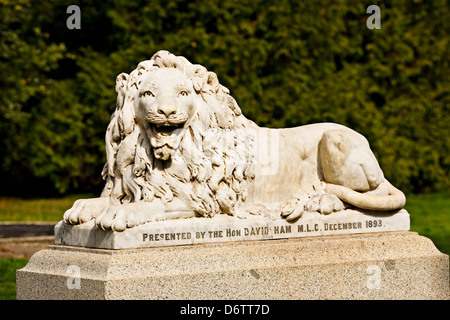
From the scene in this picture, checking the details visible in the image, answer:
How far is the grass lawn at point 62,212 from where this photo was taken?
35.8 feet

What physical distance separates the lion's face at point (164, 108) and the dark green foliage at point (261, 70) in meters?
12.3

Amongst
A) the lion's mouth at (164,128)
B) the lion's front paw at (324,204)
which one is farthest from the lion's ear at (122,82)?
the lion's front paw at (324,204)

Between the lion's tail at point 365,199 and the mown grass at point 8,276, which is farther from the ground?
the lion's tail at point 365,199

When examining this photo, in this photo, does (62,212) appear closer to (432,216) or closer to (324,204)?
(432,216)

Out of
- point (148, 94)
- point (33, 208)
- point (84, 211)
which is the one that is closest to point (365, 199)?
point (148, 94)

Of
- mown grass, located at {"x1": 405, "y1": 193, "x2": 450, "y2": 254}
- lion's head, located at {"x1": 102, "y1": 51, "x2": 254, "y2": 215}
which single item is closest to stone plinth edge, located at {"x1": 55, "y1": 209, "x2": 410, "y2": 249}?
lion's head, located at {"x1": 102, "y1": 51, "x2": 254, "y2": 215}

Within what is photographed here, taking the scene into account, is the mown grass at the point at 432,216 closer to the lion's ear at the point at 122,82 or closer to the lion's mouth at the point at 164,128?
the lion's mouth at the point at 164,128

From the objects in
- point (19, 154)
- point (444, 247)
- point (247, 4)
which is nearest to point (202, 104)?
point (444, 247)

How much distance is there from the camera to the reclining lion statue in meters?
6.80

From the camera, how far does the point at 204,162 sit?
23.0 feet

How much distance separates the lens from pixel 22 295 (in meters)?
6.97

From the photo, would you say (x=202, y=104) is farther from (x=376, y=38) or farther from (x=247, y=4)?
(x=376, y=38)

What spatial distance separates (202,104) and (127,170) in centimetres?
84

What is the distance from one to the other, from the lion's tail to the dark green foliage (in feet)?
37.5
